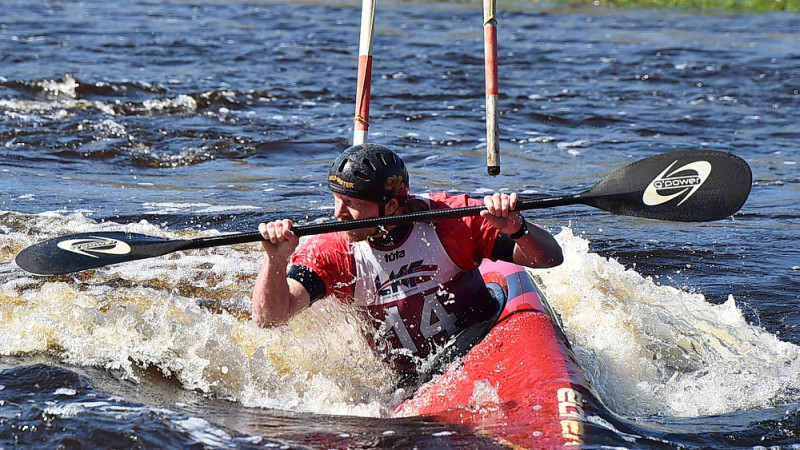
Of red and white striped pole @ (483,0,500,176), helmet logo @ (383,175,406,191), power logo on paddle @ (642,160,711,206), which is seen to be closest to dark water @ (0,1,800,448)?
helmet logo @ (383,175,406,191)

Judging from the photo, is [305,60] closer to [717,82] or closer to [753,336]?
[717,82]

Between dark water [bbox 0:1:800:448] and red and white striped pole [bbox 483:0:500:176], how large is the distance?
1001mm

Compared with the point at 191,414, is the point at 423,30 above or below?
above

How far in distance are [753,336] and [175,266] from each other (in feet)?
11.1

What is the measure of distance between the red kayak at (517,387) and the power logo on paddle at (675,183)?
0.71 m

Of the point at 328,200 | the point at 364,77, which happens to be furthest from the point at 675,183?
the point at 328,200

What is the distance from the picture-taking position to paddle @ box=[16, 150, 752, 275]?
14.5 ft

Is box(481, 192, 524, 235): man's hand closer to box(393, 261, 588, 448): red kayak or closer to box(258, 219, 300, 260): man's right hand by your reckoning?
box(393, 261, 588, 448): red kayak

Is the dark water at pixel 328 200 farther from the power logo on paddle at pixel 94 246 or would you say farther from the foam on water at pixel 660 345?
the power logo on paddle at pixel 94 246

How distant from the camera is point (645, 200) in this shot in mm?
4480

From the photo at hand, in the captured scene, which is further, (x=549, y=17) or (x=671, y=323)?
(x=549, y=17)

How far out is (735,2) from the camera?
2016 centimetres

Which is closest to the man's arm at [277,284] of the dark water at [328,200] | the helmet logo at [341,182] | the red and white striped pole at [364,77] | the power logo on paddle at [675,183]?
the helmet logo at [341,182]

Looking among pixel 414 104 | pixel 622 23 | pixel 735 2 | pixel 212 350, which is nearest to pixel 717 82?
pixel 414 104
